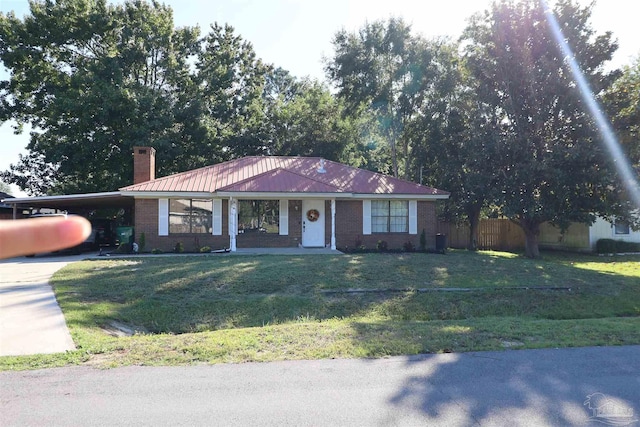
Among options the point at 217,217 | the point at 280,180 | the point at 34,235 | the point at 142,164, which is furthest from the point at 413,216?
the point at 34,235

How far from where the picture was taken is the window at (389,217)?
22.5 meters

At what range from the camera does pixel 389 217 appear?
22.6m

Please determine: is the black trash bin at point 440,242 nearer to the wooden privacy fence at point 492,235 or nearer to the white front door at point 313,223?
the white front door at point 313,223

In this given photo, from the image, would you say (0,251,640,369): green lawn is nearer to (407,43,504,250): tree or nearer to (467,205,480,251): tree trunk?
(407,43,504,250): tree

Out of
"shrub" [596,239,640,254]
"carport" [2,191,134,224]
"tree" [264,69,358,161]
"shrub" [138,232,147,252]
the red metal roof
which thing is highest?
"tree" [264,69,358,161]

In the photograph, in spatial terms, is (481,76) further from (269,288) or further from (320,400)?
(320,400)

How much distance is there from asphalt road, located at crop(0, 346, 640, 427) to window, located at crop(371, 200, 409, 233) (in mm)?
16121

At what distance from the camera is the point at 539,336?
7.57m

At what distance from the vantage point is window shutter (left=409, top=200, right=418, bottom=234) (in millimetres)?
22688

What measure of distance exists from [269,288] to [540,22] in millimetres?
16017

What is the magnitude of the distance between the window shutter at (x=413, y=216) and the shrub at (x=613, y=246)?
1046 cm

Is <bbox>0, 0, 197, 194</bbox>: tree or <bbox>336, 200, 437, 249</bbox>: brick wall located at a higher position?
<bbox>0, 0, 197, 194</bbox>: tree

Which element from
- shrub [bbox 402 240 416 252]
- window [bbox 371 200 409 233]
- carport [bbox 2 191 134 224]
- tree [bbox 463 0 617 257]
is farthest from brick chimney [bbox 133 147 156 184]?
tree [bbox 463 0 617 257]

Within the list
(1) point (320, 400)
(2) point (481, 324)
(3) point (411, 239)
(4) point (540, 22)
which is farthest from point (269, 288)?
(4) point (540, 22)
